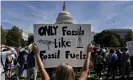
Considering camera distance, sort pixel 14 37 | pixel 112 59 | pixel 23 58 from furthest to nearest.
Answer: pixel 14 37 → pixel 112 59 → pixel 23 58

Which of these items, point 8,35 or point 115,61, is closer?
point 115,61

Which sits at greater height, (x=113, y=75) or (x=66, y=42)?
(x=66, y=42)

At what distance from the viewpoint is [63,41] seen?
7090mm

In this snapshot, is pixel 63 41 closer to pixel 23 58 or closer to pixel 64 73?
pixel 64 73

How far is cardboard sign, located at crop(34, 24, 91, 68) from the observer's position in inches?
277

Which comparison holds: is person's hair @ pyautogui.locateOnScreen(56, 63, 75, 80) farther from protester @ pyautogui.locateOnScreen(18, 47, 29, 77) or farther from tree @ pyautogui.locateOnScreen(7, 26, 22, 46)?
tree @ pyautogui.locateOnScreen(7, 26, 22, 46)

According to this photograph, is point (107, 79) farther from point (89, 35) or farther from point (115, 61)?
point (89, 35)

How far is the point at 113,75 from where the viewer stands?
653 inches

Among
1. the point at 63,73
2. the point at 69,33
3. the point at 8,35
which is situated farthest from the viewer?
the point at 8,35

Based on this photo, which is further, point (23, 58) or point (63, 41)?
point (23, 58)

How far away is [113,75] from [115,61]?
0.83m

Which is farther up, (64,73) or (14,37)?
(14,37)

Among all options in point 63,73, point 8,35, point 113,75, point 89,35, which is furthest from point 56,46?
point 8,35

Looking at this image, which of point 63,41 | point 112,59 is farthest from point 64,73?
point 112,59
